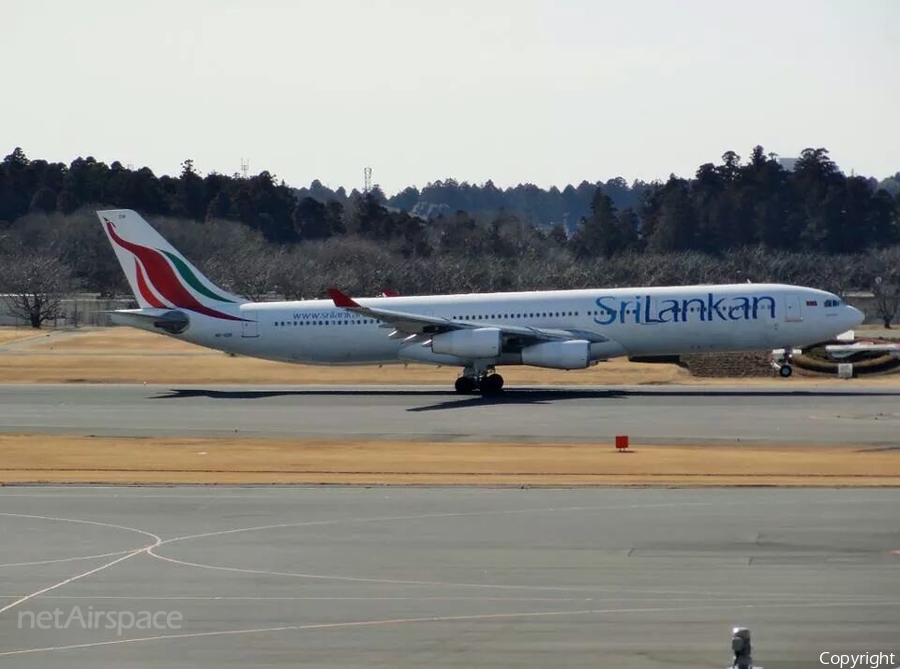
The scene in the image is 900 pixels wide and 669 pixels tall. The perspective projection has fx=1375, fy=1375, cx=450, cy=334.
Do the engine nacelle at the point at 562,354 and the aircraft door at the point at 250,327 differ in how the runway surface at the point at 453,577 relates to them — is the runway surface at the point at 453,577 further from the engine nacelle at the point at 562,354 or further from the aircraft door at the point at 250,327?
the aircraft door at the point at 250,327

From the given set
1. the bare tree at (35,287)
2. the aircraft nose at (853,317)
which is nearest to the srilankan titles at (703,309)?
the aircraft nose at (853,317)

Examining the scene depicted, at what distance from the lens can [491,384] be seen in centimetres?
4984

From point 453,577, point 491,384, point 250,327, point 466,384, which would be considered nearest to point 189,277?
point 250,327

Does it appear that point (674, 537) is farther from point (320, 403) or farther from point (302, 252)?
point (302, 252)

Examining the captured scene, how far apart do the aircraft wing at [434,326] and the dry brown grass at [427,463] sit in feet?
39.3

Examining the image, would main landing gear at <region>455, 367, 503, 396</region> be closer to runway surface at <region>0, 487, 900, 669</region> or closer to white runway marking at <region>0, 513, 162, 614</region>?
runway surface at <region>0, 487, 900, 669</region>

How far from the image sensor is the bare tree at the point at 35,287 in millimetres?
93938

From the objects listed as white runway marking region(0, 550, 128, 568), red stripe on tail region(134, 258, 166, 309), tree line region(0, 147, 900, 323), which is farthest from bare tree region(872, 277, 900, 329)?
white runway marking region(0, 550, 128, 568)

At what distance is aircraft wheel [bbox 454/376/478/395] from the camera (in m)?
50.2

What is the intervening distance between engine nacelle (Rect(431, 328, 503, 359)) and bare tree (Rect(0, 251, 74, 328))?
5174 cm

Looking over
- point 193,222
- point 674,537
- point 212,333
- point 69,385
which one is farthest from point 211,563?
Answer: point 193,222

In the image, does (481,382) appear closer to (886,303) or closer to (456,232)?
(886,303)

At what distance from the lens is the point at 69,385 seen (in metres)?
58.6

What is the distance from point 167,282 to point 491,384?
44.4ft
